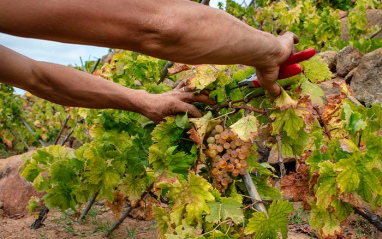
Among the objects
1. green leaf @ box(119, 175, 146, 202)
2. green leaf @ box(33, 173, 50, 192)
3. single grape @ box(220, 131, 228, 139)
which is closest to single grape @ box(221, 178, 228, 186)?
single grape @ box(220, 131, 228, 139)

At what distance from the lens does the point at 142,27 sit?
964mm

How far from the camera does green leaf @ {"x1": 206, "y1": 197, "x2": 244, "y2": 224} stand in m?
1.40

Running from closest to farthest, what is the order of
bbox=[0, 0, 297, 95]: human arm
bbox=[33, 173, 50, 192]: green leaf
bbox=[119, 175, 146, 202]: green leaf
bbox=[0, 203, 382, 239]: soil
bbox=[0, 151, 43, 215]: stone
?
bbox=[0, 0, 297, 95]: human arm, bbox=[119, 175, 146, 202]: green leaf, bbox=[33, 173, 50, 192]: green leaf, bbox=[0, 203, 382, 239]: soil, bbox=[0, 151, 43, 215]: stone

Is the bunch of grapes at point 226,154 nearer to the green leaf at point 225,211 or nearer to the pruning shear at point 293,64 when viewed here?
the green leaf at point 225,211

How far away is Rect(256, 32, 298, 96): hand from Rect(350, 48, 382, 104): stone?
3.01 metres

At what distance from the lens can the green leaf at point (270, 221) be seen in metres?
1.40

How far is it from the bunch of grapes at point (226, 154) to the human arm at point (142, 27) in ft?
1.39

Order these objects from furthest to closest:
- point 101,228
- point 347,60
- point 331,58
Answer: point 331,58 < point 347,60 < point 101,228

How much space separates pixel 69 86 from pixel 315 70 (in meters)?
1.19

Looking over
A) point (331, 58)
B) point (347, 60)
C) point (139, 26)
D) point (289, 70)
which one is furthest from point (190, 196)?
point (331, 58)

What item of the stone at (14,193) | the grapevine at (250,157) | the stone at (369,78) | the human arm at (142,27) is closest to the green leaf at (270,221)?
the grapevine at (250,157)

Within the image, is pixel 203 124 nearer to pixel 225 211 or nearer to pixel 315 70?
pixel 225 211

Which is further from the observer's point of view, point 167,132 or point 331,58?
point 331,58

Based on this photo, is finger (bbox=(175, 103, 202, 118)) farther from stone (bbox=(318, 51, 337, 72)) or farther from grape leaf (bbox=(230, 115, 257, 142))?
stone (bbox=(318, 51, 337, 72))
